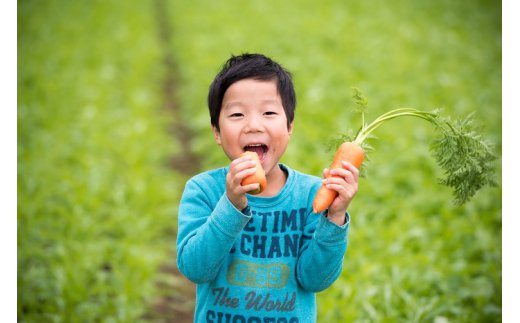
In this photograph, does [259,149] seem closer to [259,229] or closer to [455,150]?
[259,229]

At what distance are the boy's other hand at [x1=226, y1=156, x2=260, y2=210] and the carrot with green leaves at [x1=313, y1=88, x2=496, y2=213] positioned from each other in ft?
1.15

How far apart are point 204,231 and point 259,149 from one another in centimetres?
36

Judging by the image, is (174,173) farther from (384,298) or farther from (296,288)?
(296,288)

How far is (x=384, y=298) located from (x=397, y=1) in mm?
15239

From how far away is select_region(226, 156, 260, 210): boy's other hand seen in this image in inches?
68.1

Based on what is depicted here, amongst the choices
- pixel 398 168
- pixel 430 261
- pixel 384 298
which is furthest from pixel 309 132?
pixel 384 298

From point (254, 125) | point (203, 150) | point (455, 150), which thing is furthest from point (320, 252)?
point (203, 150)

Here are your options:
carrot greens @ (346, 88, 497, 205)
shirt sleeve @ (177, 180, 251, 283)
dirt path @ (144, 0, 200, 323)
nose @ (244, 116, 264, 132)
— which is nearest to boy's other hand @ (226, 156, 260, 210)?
shirt sleeve @ (177, 180, 251, 283)

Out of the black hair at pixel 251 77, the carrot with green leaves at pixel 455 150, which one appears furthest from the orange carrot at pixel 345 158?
the black hair at pixel 251 77

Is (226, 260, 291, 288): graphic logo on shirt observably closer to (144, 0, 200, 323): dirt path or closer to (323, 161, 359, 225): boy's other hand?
(323, 161, 359, 225): boy's other hand

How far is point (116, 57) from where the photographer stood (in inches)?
474

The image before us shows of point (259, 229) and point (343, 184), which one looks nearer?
point (343, 184)

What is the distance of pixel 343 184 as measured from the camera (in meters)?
1.78

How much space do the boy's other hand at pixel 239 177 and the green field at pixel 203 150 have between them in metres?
0.52
